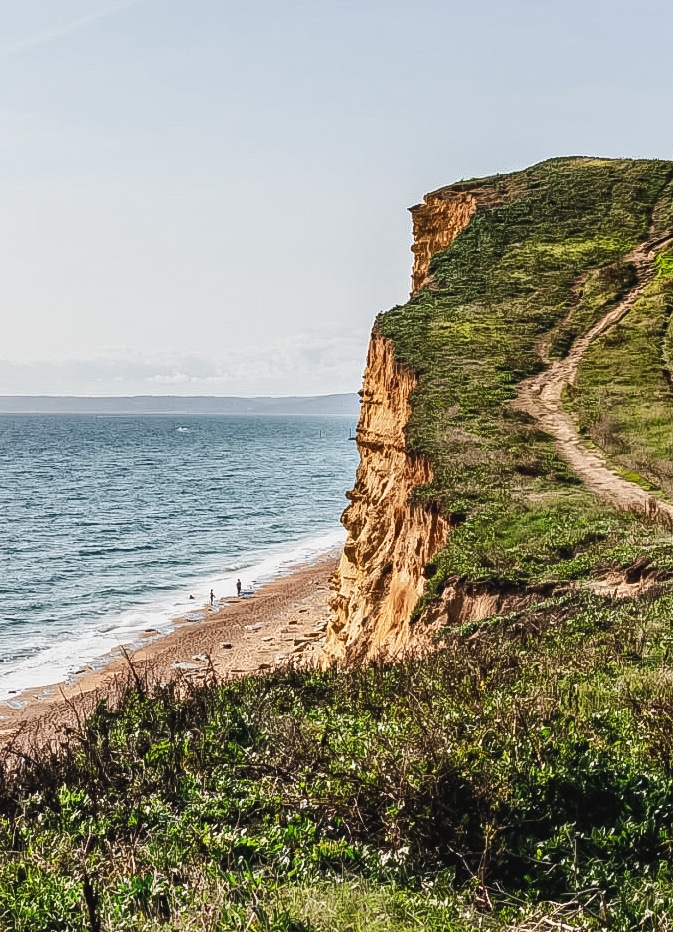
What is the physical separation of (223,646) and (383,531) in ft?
44.9

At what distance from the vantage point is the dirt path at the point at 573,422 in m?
17.5

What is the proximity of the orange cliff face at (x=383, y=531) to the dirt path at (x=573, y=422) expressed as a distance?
3747 mm

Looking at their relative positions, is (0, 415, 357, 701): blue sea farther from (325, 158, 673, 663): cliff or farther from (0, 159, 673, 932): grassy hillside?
(0, 159, 673, 932): grassy hillside

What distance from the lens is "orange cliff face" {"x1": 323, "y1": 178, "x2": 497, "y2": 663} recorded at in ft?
58.8

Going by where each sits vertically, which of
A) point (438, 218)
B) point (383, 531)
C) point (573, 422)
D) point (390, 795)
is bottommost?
point (383, 531)

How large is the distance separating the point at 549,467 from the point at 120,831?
1513 centimetres

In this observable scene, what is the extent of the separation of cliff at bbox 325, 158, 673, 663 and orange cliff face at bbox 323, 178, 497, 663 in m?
0.07

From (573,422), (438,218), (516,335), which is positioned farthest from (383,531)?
(438,218)

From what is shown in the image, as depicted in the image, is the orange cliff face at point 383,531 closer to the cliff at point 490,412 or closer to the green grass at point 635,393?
the cliff at point 490,412

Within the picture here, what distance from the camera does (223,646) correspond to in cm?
3362

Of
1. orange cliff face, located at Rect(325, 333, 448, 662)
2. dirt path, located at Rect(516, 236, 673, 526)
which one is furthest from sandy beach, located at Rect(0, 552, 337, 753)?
dirt path, located at Rect(516, 236, 673, 526)

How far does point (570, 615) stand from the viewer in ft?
36.3

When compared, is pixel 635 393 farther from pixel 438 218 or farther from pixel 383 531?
pixel 438 218

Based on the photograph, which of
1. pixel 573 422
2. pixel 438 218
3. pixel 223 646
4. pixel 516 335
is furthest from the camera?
pixel 438 218
